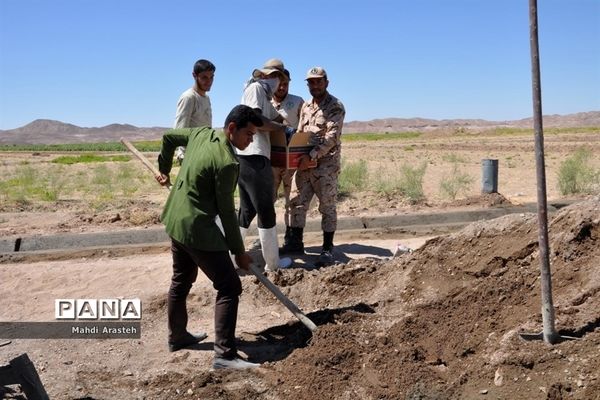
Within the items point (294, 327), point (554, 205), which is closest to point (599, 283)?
point (294, 327)

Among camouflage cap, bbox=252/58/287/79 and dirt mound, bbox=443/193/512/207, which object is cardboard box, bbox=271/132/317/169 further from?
dirt mound, bbox=443/193/512/207

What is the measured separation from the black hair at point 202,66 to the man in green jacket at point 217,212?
1769 millimetres

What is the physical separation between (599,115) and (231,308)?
153060 mm

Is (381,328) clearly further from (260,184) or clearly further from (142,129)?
(142,129)

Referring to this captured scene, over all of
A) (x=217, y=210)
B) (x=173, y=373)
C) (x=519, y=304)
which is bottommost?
(x=173, y=373)

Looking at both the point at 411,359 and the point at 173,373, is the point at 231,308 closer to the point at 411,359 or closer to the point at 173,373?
the point at 173,373

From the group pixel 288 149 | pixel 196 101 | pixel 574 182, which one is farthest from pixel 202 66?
pixel 574 182

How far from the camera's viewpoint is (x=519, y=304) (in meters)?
4.39

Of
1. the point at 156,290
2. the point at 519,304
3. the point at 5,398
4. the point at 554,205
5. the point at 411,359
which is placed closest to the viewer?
the point at 5,398

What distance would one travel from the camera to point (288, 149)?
6152mm

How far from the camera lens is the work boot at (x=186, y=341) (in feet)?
15.1

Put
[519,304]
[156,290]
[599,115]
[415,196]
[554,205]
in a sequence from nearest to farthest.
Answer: [519,304]
[156,290]
[554,205]
[415,196]
[599,115]

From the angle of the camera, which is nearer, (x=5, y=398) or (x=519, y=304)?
(x=5, y=398)

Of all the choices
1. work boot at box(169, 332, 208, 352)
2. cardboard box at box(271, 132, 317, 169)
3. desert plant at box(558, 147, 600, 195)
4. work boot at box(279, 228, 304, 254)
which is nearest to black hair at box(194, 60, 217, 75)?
cardboard box at box(271, 132, 317, 169)
